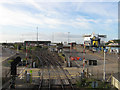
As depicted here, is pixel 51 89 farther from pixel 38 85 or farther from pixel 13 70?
pixel 13 70

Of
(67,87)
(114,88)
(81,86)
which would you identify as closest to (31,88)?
(67,87)

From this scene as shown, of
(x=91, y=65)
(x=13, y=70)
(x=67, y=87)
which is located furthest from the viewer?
(x=91, y=65)

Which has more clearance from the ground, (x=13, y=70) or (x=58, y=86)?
(x=13, y=70)

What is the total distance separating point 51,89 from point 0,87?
104 inches

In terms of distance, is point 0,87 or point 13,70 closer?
point 0,87

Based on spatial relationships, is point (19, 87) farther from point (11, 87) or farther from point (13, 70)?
point (13, 70)

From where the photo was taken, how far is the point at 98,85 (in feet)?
20.7

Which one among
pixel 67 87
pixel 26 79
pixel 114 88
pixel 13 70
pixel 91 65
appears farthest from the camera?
pixel 91 65

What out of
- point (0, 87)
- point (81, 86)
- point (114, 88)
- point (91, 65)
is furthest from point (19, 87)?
point (91, 65)

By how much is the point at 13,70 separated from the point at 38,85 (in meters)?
2.20

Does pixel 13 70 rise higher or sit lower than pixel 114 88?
higher

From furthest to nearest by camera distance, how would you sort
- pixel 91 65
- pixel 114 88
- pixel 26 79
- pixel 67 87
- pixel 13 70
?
pixel 91 65
pixel 13 70
pixel 26 79
pixel 67 87
pixel 114 88

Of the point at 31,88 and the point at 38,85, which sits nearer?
the point at 31,88

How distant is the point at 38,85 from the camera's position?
23.0 ft
